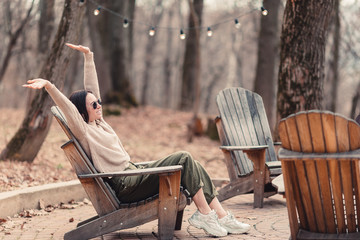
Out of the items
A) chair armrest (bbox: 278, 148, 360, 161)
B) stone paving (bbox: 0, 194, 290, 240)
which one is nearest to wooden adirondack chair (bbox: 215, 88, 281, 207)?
stone paving (bbox: 0, 194, 290, 240)

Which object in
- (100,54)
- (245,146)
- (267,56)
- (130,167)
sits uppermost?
(100,54)

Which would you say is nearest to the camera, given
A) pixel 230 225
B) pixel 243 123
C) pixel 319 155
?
pixel 319 155

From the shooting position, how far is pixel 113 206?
4.37 m

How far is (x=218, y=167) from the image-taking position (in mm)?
10359

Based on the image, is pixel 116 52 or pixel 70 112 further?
pixel 116 52

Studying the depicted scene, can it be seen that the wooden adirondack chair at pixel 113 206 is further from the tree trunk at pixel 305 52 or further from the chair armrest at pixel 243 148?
the tree trunk at pixel 305 52

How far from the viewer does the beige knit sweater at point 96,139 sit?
426 cm

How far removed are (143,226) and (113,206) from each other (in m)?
0.79

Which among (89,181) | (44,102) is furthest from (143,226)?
(44,102)

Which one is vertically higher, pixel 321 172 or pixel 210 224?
pixel 321 172

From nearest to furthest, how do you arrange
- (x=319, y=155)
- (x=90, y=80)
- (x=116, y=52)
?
(x=319, y=155), (x=90, y=80), (x=116, y=52)

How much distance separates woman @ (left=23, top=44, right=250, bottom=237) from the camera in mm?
4367

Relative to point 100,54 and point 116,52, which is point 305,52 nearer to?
point 100,54

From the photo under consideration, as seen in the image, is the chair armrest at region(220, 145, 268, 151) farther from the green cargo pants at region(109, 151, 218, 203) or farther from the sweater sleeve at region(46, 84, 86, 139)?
the sweater sleeve at region(46, 84, 86, 139)
